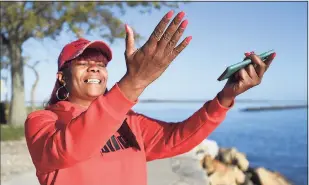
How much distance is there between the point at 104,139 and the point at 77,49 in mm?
624

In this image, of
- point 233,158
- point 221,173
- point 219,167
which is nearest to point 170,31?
point 221,173

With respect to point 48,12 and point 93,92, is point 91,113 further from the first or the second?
point 48,12

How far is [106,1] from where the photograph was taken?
12328mm

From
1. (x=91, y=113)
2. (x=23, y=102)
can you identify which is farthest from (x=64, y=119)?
(x=23, y=102)

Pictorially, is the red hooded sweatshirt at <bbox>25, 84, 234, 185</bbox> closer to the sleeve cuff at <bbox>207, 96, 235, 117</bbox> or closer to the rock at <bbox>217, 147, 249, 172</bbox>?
the sleeve cuff at <bbox>207, 96, 235, 117</bbox>

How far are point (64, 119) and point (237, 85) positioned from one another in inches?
29.4

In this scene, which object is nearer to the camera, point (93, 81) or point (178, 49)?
point (178, 49)

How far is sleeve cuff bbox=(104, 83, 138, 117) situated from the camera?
4.31 ft

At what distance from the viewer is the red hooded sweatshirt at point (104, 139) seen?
4.39ft

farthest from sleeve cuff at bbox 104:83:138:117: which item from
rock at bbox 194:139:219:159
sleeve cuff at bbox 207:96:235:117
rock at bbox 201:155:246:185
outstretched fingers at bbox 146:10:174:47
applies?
rock at bbox 194:139:219:159

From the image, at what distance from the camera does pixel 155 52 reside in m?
1.26

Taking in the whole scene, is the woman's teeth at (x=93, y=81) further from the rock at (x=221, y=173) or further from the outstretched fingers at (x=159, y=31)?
the rock at (x=221, y=173)

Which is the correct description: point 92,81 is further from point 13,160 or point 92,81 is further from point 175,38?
point 13,160

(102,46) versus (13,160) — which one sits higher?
(102,46)
